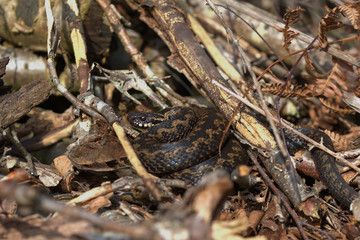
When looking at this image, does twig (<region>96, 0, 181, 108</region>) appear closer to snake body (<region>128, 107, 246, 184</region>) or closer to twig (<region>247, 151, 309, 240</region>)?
snake body (<region>128, 107, 246, 184</region>)

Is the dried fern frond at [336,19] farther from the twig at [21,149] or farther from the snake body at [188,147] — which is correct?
the twig at [21,149]

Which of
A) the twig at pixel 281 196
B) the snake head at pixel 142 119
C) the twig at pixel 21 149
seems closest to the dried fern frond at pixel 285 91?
the twig at pixel 281 196

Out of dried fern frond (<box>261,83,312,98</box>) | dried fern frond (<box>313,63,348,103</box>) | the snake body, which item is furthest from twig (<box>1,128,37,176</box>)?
dried fern frond (<box>313,63,348,103</box>)

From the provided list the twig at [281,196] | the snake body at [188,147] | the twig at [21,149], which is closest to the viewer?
the twig at [281,196]

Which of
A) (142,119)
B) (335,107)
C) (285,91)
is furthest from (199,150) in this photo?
(335,107)

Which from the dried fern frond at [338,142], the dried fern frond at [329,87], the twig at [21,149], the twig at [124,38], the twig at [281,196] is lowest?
the twig at [281,196]

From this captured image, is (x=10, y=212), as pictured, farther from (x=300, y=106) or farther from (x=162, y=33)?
(x=300, y=106)
